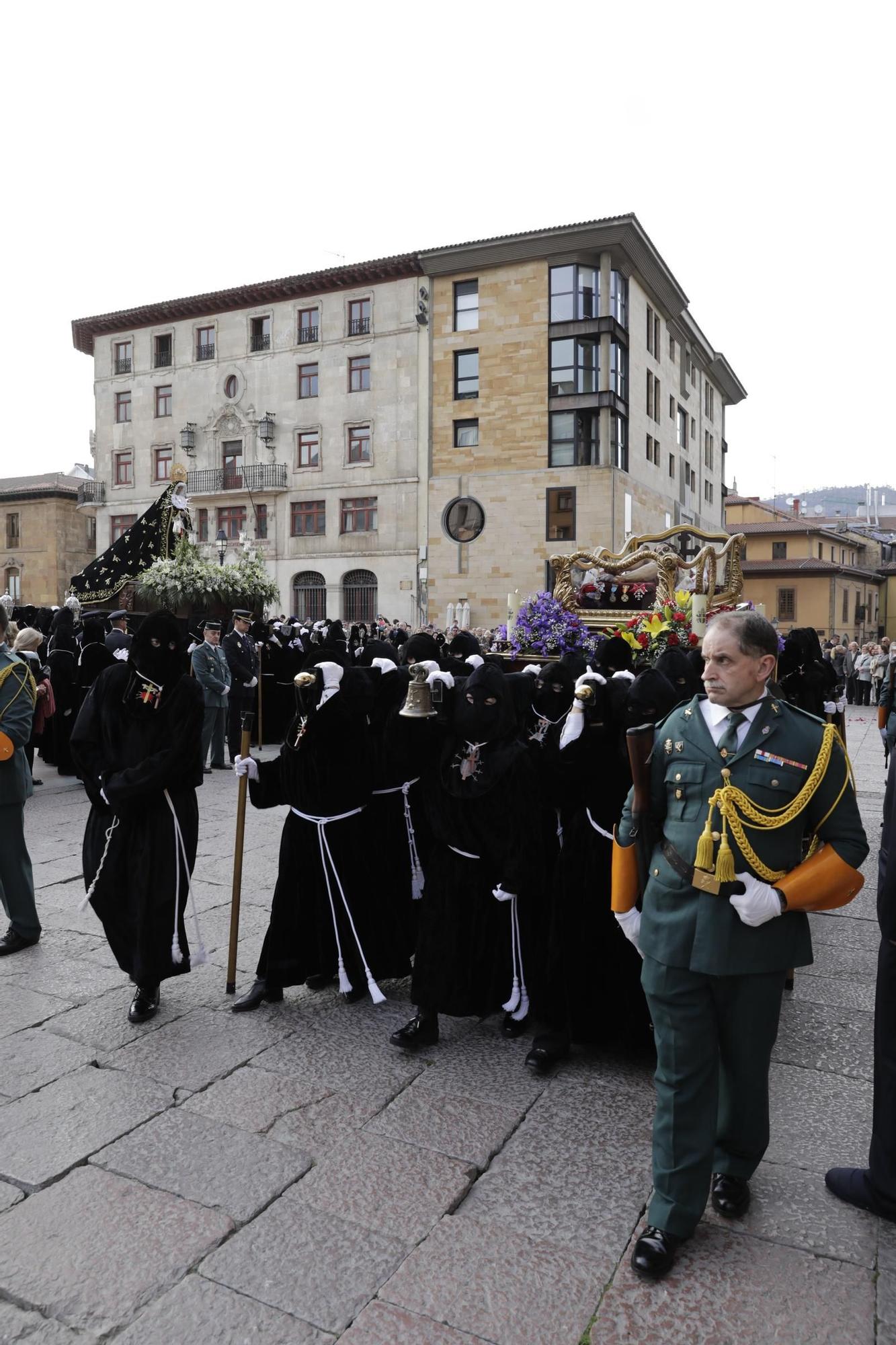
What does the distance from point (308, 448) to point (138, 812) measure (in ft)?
111

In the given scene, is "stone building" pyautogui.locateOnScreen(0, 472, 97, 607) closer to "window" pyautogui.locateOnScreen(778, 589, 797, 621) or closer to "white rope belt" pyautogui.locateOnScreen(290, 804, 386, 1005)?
"window" pyautogui.locateOnScreen(778, 589, 797, 621)

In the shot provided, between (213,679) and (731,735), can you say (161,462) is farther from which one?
(731,735)

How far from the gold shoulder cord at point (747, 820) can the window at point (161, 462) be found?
3968 cm

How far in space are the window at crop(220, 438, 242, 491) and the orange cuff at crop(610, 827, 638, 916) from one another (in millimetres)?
36071

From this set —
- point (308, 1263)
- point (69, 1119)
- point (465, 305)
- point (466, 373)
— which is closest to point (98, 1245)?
point (308, 1263)

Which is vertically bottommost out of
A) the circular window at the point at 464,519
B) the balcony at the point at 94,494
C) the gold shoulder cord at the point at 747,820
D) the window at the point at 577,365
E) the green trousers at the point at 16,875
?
the green trousers at the point at 16,875

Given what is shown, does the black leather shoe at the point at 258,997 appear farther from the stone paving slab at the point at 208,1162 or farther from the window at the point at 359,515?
the window at the point at 359,515

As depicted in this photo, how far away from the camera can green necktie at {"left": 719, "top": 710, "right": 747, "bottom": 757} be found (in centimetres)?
266

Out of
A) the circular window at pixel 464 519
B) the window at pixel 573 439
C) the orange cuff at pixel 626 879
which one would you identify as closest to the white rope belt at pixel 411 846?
the orange cuff at pixel 626 879

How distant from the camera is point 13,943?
16.8ft

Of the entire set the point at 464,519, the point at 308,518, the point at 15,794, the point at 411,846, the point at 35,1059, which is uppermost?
the point at 308,518

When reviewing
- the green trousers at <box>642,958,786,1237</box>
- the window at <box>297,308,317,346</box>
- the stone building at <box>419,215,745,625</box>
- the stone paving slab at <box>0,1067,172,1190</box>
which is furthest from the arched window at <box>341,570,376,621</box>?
the green trousers at <box>642,958,786,1237</box>

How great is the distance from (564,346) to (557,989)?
32043 millimetres

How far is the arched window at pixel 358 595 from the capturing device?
35.3 metres
